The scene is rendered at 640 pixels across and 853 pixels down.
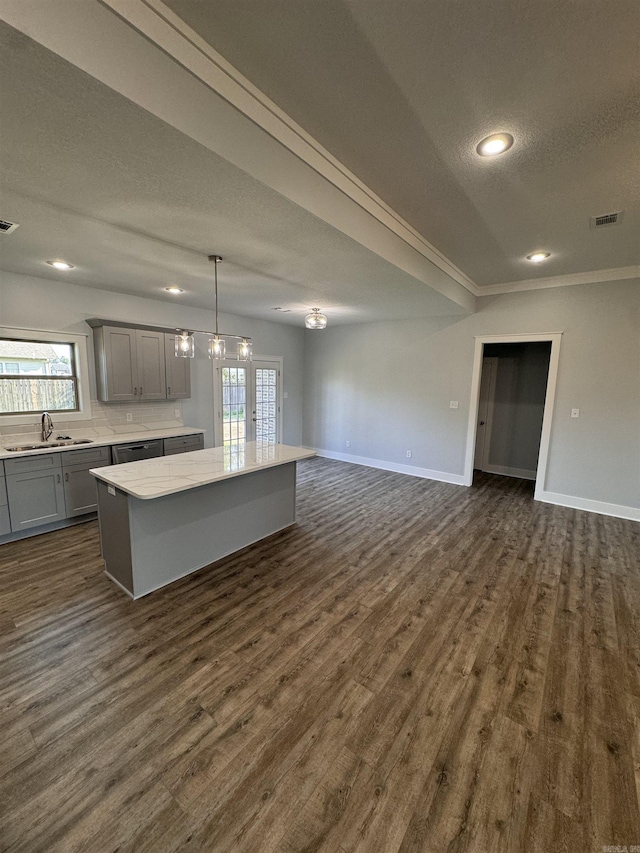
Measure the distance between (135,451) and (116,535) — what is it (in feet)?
5.91

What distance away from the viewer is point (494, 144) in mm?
1951

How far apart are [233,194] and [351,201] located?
0.86 metres

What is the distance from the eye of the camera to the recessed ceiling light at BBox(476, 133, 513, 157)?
6.23 ft

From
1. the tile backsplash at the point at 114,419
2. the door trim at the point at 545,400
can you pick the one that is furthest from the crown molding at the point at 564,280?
the tile backsplash at the point at 114,419

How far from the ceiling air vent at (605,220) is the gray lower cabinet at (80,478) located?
5.26 metres

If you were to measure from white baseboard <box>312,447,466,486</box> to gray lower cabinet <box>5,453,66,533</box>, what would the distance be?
4.70m

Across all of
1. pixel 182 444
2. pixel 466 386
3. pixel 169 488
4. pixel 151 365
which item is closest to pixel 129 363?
pixel 151 365

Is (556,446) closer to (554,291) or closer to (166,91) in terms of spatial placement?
(554,291)

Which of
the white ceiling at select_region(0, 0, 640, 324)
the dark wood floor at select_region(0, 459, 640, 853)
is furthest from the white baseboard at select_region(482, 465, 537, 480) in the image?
the white ceiling at select_region(0, 0, 640, 324)

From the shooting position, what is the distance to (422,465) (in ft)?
Result: 19.5

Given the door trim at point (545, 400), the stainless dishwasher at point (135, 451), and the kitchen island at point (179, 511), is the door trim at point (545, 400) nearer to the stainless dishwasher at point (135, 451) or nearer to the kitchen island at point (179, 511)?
the kitchen island at point (179, 511)

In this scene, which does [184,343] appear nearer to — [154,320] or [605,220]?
[154,320]

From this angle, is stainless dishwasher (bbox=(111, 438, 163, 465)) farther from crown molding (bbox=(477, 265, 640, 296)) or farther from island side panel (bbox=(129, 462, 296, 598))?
crown molding (bbox=(477, 265, 640, 296))

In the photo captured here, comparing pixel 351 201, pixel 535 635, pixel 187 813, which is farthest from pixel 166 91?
pixel 535 635
